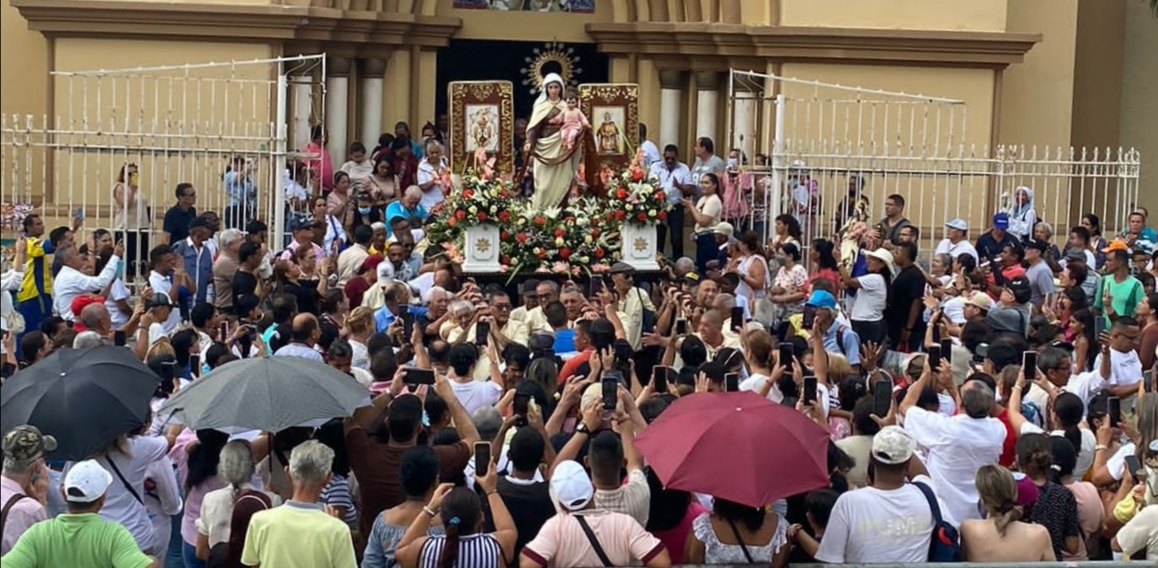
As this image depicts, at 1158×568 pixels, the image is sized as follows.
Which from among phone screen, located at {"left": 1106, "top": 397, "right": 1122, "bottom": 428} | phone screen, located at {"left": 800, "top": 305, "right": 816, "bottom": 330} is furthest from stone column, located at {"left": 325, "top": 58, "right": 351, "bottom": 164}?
phone screen, located at {"left": 1106, "top": 397, "right": 1122, "bottom": 428}

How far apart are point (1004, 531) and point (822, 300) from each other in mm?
6291

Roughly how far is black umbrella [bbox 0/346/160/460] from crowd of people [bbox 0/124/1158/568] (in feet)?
0.27

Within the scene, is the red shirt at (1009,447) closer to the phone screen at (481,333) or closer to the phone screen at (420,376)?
the phone screen at (420,376)

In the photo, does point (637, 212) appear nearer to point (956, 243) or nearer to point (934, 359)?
point (956, 243)

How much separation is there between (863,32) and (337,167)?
597 centimetres

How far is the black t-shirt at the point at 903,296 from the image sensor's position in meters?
16.4

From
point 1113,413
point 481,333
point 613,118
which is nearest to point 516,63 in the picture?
point 613,118

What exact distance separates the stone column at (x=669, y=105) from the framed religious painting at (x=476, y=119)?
3.14 meters

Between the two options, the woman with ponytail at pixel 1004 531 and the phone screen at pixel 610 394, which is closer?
the woman with ponytail at pixel 1004 531

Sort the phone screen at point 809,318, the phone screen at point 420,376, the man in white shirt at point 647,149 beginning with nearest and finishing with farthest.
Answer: the phone screen at point 420,376, the phone screen at point 809,318, the man in white shirt at point 647,149

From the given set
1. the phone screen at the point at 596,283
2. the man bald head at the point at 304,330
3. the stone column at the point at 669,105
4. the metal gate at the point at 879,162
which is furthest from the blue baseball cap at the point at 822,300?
the stone column at the point at 669,105

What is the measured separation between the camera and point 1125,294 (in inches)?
645

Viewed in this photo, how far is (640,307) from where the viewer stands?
15430 millimetres

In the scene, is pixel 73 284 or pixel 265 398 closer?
pixel 265 398
